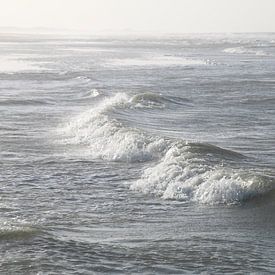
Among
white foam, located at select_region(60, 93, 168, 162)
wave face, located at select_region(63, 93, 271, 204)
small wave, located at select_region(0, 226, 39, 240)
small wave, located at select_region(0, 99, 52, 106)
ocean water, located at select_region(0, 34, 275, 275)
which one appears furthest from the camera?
small wave, located at select_region(0, 99, 52, 106)

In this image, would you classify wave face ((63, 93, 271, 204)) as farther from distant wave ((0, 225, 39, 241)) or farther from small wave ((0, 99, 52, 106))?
small wave ((0, 99, 52, 106))

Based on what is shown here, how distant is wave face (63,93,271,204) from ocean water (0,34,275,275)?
4 centimetres

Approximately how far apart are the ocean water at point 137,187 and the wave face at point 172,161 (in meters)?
0.04

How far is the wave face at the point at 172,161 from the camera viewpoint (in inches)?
591

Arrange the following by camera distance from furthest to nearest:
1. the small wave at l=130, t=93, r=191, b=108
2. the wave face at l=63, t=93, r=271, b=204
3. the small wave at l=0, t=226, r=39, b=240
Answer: the small wave at l=130, t=93, r=191, b=108, the wave face at l=63, t=93, r=271, b=204, the small wave at l=0, t=226, r=39, b=240

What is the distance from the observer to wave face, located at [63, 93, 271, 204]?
15000 mm

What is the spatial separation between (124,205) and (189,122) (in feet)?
42.2

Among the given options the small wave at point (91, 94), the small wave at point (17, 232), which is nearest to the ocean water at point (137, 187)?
the small wave at point (17, 232)

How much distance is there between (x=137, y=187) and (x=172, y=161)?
6.78 feet

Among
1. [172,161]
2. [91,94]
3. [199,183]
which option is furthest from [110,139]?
[91,94]

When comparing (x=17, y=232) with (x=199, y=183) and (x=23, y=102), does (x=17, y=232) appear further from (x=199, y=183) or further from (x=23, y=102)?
(x=23, y=102)

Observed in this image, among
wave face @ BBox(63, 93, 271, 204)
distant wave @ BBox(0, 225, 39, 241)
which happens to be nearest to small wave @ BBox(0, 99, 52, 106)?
wave face @ BBox(63, 93, 271, 204)

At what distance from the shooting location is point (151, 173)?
17.1 m

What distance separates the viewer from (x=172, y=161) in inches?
698
